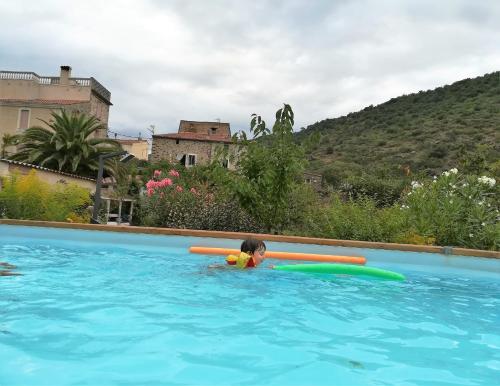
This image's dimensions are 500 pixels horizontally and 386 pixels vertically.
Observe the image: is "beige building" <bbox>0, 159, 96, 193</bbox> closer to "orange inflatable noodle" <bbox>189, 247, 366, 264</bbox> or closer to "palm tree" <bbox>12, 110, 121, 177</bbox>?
"palm tree" <bbox>12, 110, 121, 177</bbox>

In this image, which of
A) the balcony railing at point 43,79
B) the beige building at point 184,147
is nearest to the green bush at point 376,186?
the beige building at point 184,147

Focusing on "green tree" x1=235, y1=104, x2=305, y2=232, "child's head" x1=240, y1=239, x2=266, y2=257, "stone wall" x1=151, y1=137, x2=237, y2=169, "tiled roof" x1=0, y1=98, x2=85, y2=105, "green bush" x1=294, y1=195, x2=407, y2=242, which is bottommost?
"child's head" x1=240, y1=239, x2=266, y2=257

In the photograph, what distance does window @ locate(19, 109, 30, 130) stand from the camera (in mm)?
32500

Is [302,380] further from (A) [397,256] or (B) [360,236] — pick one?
(B) [360,236]

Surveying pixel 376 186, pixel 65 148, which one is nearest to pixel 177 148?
pixel 65 148

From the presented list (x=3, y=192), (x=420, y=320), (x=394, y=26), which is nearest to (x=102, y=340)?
(x=420, y=320)

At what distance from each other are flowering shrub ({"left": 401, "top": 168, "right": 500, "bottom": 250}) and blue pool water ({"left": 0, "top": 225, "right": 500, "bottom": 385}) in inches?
48.6

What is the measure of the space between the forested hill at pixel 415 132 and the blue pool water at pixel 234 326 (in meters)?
25.2

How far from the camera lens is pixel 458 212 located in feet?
28.1

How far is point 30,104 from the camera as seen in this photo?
3228 cm

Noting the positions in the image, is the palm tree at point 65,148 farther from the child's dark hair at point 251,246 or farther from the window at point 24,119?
the child's dark hair at point 251,246

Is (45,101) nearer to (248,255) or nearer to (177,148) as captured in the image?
(177,148)

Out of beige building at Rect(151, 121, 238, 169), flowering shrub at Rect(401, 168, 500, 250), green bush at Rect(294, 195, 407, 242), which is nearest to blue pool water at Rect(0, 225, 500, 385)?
flowering shrub at Rect(401, 168, 500, 250)

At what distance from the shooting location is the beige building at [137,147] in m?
52.4
